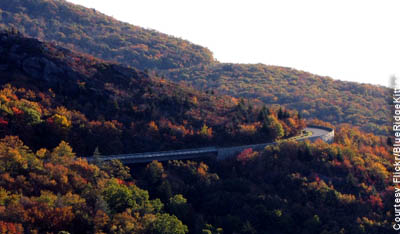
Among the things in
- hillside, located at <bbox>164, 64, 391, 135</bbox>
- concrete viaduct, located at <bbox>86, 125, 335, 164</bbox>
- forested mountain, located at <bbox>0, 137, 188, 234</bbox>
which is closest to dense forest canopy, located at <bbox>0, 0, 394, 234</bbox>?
forested mountain, located at <bbox>0, 137, 188, 234</bbox>

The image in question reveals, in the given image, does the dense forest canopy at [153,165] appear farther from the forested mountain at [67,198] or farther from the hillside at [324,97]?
the hillside at [324,97]

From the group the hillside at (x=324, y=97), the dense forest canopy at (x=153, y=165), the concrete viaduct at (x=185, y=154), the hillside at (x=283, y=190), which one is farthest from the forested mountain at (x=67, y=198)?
the hillside at (x=324, y=97)

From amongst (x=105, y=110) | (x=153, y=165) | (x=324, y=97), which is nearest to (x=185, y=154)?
(x=153, y=165)

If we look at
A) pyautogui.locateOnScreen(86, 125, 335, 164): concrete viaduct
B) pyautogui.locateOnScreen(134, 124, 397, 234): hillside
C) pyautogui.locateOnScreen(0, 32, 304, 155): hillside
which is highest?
pyautogui.locateOnScreen(0, 32, 304, 155): hillside

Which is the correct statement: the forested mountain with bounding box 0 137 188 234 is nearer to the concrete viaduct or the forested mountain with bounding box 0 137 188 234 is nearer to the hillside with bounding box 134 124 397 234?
the concrete viaduct

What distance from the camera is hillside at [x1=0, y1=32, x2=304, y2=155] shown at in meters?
83.1

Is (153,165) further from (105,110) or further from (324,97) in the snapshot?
(324,97)

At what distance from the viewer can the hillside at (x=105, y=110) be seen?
8312 centimetres

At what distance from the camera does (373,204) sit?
8181cm

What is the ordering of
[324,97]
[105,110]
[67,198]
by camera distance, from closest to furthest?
[67,198] → [105,110] → [324,97]

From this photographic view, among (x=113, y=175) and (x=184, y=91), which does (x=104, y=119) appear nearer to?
(x=113, y=175)

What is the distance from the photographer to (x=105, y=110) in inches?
3760

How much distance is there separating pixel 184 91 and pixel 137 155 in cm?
3328

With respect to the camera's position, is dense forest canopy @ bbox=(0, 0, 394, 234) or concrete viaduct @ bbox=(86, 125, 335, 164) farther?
concrete viaduct @ bbox=(86, 125, 335, 164)
